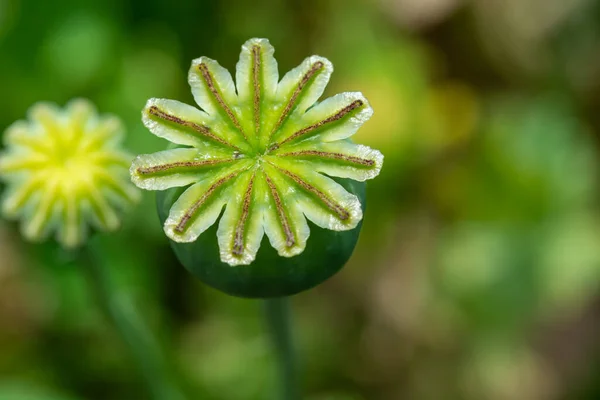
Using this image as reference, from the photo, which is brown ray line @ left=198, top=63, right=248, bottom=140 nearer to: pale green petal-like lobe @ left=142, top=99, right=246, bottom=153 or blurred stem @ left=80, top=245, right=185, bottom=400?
pale green petal-like lobe @ left=142, top=99, right=246, bottom=153

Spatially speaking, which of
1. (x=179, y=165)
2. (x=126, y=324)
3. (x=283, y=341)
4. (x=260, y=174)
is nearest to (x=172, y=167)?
(x=179, y=165)

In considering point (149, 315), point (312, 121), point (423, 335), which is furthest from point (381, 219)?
point (312, 121)

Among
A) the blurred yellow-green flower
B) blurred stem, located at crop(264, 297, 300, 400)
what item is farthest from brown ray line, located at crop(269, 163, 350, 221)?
the blurred yellow-green flower

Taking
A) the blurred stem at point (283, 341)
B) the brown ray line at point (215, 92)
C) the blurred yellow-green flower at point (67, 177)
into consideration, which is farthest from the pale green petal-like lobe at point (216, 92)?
the blurred yellow-green flower at point (67, 177)

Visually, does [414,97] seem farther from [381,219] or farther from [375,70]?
[381,219]

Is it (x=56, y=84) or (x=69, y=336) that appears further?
(x=56, y=84)

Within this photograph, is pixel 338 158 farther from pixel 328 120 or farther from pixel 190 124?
pixel 190 124
